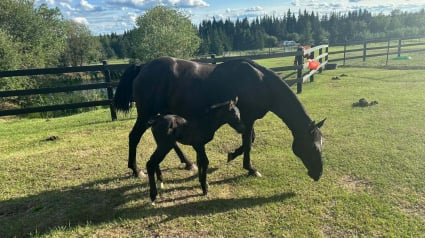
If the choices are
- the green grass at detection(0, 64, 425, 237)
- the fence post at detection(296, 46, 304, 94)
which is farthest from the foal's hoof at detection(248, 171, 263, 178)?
the fence post at detection(296, 46, 304, 94)

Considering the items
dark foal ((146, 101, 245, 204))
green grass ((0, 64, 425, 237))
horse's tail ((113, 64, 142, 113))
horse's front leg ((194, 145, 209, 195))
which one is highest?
horse's tail ((113, 64, 142, 113))

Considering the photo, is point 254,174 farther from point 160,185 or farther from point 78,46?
point 78,46

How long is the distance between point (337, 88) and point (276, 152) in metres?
7.49

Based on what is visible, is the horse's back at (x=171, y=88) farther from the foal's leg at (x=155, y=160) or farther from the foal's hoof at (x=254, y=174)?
the foal's hoof at (x=254, y=174)

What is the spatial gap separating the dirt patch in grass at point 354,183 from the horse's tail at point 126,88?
3869 mm

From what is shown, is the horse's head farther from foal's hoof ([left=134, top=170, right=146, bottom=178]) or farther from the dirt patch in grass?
foal's hoof ([left=134, top=170, right=146, bottom=178])

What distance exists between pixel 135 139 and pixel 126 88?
1.00 metres

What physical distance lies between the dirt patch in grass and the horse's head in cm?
43

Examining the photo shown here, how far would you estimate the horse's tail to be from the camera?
5.26 metres

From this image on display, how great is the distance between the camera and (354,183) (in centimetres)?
449

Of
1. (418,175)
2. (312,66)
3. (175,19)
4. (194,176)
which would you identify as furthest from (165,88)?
(175,19)

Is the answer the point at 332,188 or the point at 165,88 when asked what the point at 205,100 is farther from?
the point at 332,188

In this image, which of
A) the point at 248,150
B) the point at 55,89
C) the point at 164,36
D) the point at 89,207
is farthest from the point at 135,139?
the point at 164,36

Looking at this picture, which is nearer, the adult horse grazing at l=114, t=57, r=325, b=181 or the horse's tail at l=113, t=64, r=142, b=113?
the adult horse grazing at l=114, t=57, r=325, b=181
